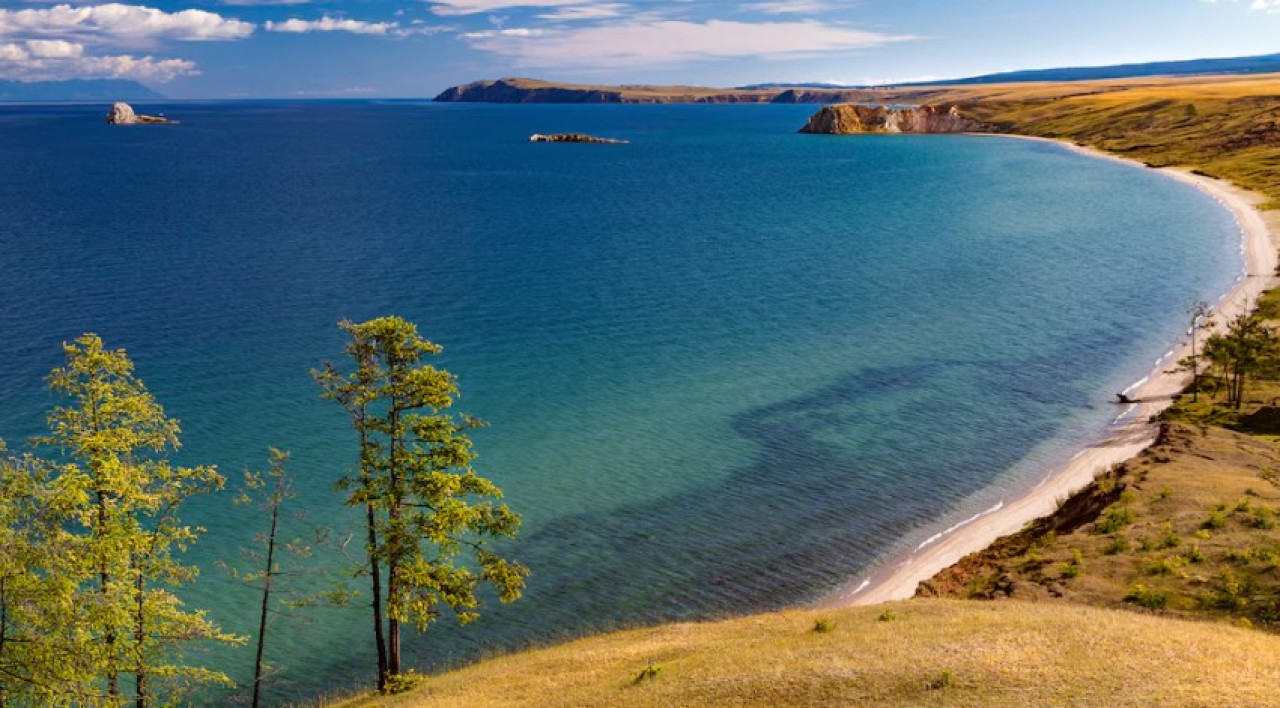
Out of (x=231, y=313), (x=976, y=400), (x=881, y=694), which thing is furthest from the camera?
(x=231, y=313)

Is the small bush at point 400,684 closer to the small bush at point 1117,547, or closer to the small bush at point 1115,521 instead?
the small bush at point 1117,547

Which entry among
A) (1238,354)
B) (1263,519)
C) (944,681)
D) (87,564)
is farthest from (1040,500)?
(87,564)

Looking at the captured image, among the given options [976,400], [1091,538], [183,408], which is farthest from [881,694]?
[183,408]

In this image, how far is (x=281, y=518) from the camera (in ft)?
181

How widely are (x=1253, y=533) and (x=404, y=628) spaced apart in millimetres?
44116

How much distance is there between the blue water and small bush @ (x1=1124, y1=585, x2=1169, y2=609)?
14.9 m

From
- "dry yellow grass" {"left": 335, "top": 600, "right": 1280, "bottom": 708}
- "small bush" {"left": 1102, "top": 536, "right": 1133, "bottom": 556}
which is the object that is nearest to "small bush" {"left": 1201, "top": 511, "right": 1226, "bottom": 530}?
"small bush" {"left": 1102, "top": 536, "right": 1133, "bottom": 556}

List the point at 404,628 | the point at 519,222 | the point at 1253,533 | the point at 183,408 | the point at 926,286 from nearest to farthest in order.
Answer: the point at 1253,533, the point at 404,628, the point at 183,408, the point at 926,286, the point at 519,222

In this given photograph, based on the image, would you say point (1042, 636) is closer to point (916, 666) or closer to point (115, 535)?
point (916, 666)

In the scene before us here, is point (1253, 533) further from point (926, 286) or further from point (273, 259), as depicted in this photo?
point (273, 259)

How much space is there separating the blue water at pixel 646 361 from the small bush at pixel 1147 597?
14.9m

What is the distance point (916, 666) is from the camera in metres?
30.7

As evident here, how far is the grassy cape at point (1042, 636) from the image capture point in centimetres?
2916

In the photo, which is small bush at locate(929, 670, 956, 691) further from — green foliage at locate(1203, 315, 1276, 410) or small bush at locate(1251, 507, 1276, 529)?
green foliage at locate(1203, 315, 1276, 410)
